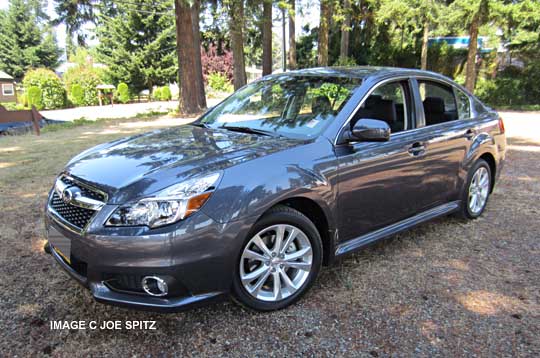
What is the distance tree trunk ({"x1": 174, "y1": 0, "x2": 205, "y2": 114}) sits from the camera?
46.4 feet

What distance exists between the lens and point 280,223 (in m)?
2.72

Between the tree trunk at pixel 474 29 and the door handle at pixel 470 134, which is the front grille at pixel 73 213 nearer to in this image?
the door handle at pixel 470 134

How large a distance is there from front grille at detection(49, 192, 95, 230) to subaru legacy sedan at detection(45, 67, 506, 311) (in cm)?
1

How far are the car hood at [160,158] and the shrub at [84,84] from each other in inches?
1226

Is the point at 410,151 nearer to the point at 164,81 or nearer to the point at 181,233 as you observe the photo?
the point at 181,233

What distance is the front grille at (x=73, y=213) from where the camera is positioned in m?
2.48

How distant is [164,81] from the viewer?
124ft

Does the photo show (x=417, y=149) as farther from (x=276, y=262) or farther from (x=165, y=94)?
(x=165, y=94)

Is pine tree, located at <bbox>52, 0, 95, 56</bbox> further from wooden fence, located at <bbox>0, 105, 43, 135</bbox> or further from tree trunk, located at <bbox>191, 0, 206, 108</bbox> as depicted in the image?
wooden fence, located at <bbox>0, 105, 43, 135</bbox>

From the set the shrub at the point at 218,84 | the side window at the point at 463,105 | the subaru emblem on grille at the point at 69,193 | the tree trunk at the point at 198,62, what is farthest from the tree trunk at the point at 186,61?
the shrub at the point at 218,84

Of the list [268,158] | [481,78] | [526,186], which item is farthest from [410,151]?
[481,78]

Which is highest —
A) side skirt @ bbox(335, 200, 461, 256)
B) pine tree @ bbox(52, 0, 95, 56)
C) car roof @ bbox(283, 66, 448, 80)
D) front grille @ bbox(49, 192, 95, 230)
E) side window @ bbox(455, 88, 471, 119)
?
pine tree @ bbox(52, 0, 95, 56)

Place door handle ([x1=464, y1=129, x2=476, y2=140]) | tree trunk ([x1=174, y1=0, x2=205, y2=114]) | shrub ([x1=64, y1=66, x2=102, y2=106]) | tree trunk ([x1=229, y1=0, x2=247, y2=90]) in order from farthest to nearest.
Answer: shrub ([x1=64, y1=66, x2=102, y2=106])
tree trunk ([x1=174, y1=0, x2=205, y2=114])
tree trunk ([x1=229, y1=0, x2=247, y2=90])
door handle ([x1=464, y1=129, x2=476, y2=140])

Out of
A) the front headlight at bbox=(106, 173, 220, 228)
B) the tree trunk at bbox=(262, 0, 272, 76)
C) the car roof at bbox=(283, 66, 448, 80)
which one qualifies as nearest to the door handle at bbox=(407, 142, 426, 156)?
the car roof at bbox=(283, 66, 448, 80)
